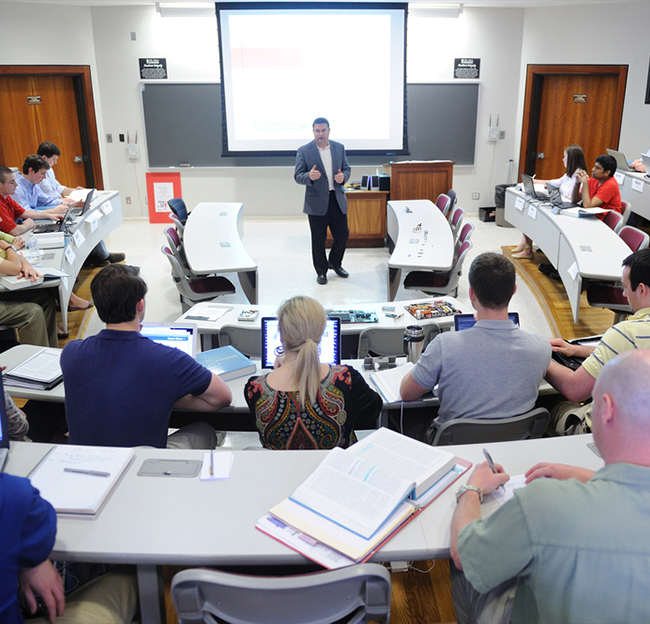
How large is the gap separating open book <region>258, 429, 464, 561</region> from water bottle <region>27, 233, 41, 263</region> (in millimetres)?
3783

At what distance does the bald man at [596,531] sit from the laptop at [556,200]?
5008mm

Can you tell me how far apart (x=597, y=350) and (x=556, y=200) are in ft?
13.4

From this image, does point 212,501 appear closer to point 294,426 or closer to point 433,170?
point 294,426

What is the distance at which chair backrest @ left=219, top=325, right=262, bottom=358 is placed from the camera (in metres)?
3.60

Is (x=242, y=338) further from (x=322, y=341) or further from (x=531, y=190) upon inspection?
(x=531, y=190)

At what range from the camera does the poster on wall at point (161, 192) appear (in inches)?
361

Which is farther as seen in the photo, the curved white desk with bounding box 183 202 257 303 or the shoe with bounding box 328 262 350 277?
the shoe with bounding box 328 262 350 277

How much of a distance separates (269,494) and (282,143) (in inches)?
301

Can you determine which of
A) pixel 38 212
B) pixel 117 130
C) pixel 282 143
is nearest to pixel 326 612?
pixel 38 212

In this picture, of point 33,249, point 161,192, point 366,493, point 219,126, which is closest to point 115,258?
point 33,249

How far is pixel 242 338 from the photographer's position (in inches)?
143

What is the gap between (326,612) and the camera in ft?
5.03

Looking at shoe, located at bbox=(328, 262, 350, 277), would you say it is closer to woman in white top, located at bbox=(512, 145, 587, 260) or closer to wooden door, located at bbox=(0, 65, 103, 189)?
woman in white top, located at bbox=(512, 145, 587, 260)

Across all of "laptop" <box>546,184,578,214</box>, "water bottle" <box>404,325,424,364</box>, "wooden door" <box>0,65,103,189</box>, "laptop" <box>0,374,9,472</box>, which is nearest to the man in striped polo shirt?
"water bottle" <box>404,325,424,364</box>
